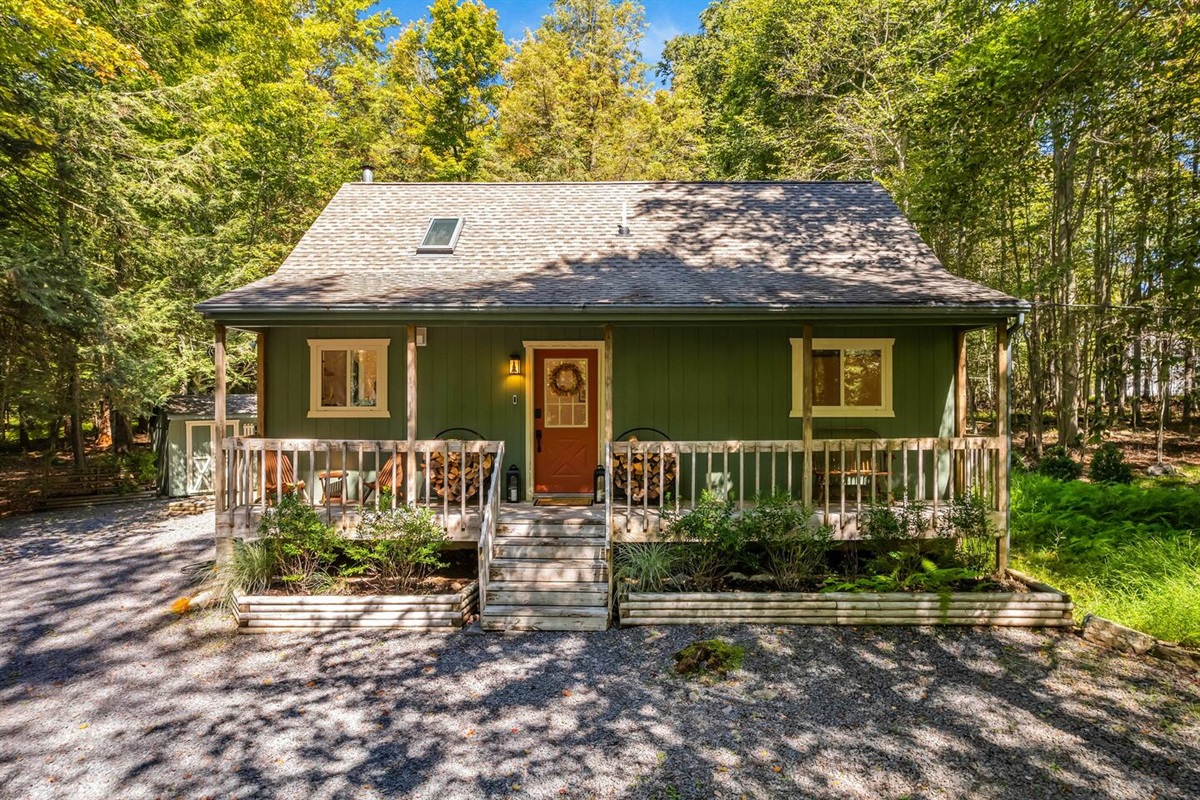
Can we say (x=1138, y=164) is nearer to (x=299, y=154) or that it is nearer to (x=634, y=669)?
(x=634, y=669)

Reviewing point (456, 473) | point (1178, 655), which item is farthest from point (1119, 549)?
point (456, 473)

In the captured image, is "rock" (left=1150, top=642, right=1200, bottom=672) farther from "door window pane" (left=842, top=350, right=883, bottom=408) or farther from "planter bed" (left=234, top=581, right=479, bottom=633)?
"planter bed" (left=234, top=581, right=479, bottom=633)

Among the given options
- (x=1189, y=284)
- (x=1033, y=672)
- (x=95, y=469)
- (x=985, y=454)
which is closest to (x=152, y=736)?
(x=1033, y=672)

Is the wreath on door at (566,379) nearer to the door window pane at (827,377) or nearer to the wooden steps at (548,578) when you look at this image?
the wooden steps at (548,578)

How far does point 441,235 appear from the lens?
349 inches

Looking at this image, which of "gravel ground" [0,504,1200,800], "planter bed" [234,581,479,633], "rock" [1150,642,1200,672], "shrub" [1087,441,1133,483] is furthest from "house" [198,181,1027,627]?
Result: "shrub" [1087,441,1133,483]

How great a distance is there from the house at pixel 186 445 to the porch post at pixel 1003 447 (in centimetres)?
1318

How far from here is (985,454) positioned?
6.28 metres

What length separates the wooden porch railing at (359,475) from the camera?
6.11 meters

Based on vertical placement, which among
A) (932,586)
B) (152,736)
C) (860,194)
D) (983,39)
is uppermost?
(983,39)

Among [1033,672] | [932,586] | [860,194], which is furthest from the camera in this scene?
[860,194]

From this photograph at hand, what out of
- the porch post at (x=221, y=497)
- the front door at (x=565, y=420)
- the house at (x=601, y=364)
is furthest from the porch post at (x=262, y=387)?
the front door at (x=565, y=420)

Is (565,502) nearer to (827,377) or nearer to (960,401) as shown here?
(827,377)

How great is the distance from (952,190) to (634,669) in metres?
9.76
